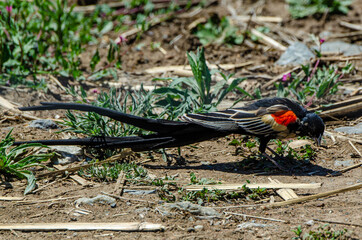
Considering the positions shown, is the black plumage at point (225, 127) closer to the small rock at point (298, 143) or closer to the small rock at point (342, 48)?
the small rock at point (298, 143)

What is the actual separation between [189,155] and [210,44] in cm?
343

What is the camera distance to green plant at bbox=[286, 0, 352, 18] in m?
8.84

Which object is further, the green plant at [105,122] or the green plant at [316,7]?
the green plant at [316,7]

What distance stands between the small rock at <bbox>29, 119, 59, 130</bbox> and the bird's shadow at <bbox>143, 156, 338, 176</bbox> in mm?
1264

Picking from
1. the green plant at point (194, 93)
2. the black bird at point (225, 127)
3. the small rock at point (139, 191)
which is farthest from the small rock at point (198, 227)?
the green plant at point (194, 93)

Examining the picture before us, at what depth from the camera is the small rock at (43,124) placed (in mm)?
4996

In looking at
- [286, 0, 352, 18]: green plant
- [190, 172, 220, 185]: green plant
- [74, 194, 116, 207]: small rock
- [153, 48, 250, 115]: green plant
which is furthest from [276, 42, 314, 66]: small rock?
[74, 194, 116, 207]: small rock

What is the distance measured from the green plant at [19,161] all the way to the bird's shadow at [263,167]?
102 cm

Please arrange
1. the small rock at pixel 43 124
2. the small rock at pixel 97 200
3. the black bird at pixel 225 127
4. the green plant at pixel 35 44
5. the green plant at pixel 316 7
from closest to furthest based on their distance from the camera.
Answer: the small rock at pixel 97 200 < the black bird at pixel 225 127 < the small rock at pixel 43 124 < the green plant at pixel 35 44 < the green plant at pixel 316 7

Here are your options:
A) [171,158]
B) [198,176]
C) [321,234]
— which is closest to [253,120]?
[198,176]

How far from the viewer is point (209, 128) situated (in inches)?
173

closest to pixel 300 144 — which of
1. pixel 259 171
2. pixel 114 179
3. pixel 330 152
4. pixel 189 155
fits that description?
pixel 330 152

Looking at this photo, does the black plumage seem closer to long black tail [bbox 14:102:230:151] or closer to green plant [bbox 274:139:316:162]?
long black tail [bbox 14:102:230:151]

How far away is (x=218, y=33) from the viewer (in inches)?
317
